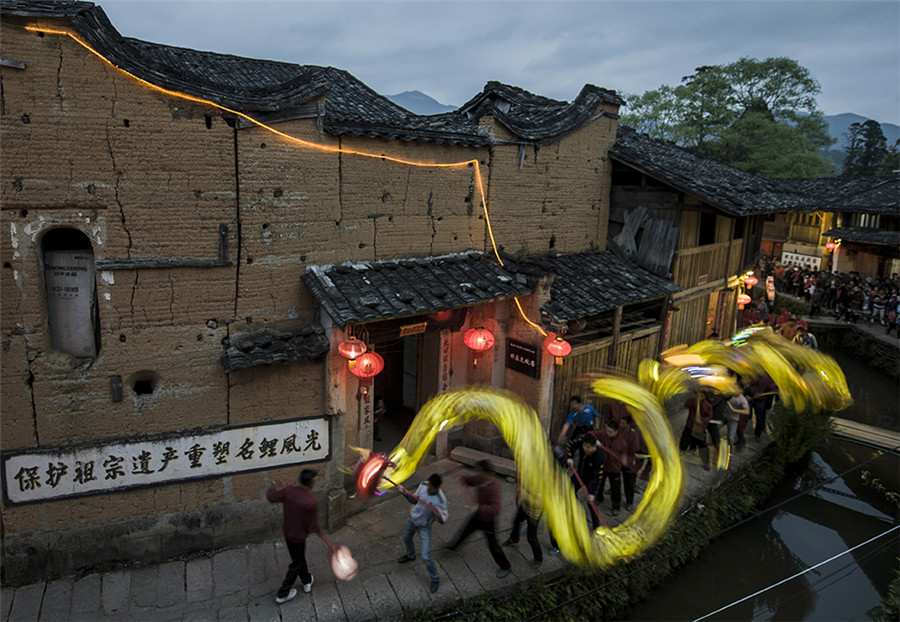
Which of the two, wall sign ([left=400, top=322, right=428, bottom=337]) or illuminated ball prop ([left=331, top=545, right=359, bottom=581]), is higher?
wall sign ([left=400, top=322, right=428, bottom=337])

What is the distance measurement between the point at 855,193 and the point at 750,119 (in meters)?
9.61

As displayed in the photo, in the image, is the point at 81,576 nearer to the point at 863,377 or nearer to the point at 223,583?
the point at 223,583

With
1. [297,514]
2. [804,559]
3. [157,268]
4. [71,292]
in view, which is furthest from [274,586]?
[804,559]

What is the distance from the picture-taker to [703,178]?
520 inches

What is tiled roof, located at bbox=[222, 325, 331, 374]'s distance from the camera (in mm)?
7871

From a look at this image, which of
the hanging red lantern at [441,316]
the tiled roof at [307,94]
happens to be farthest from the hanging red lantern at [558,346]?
the tiled roof at [307,94]

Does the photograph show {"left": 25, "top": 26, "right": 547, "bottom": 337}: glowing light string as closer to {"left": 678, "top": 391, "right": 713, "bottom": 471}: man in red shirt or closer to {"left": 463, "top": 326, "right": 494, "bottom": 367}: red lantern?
{"left": 463, "top": 326, "right": 494, "bottom": 367}: red lantern

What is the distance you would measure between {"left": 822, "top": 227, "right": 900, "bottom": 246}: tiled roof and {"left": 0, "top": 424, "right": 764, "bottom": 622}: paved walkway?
78.0ft

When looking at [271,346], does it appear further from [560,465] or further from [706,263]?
[706,263]

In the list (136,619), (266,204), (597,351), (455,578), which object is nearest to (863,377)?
(597,351)

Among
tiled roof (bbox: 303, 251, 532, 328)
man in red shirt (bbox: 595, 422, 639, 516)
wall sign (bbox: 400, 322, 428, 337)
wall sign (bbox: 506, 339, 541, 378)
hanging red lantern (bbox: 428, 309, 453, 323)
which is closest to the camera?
tiled roof (bbox: 303, 251, 532, 328)

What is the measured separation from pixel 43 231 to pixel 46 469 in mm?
3104

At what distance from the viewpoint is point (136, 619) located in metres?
7.13

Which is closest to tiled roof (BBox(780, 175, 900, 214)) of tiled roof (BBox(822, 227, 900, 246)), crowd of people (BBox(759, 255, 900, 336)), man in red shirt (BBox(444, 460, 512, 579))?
tiled roof (BBox(822, 227, 900, 246))
